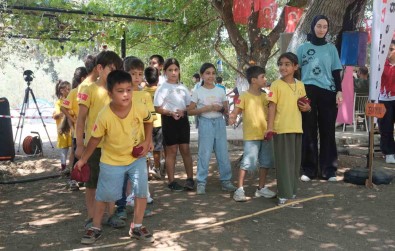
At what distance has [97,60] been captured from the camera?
4.32 m

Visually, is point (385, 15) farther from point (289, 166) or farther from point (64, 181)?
point (64, 181)

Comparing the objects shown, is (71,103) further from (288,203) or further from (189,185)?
(288,203)

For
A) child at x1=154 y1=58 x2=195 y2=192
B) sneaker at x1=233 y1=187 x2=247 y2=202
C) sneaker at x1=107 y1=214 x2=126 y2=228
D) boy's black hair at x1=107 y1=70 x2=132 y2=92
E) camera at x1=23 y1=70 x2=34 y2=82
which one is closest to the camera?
boy's black hair at x1=107 y1=70 x2=132 y2=92

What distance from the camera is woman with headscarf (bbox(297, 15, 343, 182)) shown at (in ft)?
19.2

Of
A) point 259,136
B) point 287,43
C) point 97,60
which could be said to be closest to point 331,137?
point 259,136

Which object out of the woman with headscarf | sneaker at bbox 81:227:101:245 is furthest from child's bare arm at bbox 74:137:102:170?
the woman with headscarf

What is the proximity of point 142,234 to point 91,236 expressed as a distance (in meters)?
0.43

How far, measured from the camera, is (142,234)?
3.92 m

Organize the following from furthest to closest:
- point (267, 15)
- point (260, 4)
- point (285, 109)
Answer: point (267, 15) < point (260, 4) < point (285, 109)

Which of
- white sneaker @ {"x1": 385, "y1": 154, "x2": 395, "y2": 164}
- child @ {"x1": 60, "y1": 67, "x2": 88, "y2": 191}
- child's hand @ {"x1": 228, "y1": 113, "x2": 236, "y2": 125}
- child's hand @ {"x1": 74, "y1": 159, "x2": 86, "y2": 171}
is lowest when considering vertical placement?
white sneaker @ {"x1": 385, "y1": 154, "x2": 395, "y2": 164}

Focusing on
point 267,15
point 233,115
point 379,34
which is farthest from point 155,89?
point 267,15

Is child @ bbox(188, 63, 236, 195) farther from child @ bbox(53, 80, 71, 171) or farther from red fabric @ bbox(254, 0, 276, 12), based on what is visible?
red fabric @ bbox(254, 0, 276, 12)

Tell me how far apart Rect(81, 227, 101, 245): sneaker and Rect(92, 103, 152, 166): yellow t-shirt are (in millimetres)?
614

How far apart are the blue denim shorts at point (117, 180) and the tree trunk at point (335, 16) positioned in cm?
365
